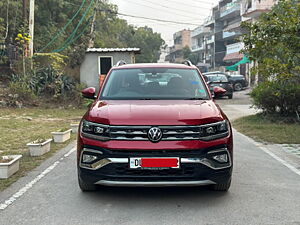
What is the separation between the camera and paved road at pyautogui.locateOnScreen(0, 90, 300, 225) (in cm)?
396

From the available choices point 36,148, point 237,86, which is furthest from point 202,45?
point 36,148

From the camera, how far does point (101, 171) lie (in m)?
4.24

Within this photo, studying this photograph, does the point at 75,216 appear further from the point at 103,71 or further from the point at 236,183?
the point at 103,71

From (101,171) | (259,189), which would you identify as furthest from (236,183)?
(101,171)

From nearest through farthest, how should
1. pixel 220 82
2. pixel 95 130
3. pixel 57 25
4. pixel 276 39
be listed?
pixel 95 130
pixel 276 39
pixel 220 82
pixel 57 25

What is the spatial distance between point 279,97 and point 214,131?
8169 mm

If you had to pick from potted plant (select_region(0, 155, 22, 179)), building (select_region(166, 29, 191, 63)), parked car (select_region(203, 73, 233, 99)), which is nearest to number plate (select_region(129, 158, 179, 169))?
potted plant (select_region(0, 155, 22, 179))

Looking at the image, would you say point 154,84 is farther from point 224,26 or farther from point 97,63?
point 224,26

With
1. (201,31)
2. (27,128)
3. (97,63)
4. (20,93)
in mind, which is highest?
(201,31)

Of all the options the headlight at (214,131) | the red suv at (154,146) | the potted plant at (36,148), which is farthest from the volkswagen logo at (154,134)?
the potted plant at (36,148)

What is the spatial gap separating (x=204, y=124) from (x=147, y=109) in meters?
0.71

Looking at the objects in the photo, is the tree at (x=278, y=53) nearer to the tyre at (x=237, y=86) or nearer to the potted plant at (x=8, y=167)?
the potted plant at (x=8, y=167)

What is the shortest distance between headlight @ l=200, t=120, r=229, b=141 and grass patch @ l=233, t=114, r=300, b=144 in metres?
4.95

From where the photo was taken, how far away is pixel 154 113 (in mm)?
4395
